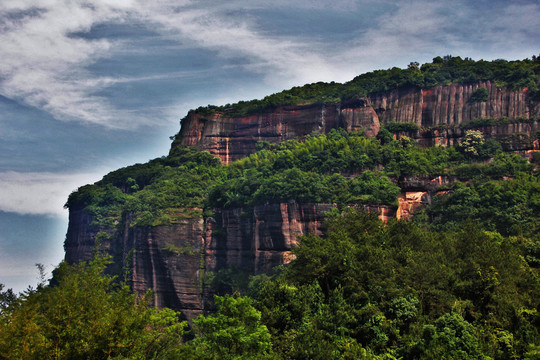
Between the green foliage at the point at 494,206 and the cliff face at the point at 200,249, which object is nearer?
the green foliage at the point at 494,206

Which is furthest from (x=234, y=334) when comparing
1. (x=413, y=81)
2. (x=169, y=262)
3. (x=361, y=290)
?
(x=413, y=81)

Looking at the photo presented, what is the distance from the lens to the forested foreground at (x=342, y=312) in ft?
81.4

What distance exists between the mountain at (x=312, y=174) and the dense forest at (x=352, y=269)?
306 mm

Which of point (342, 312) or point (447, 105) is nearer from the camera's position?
point (342, 312)

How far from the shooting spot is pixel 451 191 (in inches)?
2657

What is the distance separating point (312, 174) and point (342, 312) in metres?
36.2

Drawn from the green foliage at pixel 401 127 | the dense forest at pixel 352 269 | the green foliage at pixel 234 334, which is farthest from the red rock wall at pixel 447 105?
the green foliage at pixel 234 334

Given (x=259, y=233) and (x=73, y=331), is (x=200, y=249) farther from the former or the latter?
(x=73, y=331)

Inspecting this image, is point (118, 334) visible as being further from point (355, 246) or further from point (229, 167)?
point (229, 167)

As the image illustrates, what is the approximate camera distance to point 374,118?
84000mm

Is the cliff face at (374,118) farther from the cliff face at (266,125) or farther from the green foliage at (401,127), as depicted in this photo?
the green foliage at (401,127)

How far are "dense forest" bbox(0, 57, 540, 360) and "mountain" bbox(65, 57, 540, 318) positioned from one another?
12.0 inches

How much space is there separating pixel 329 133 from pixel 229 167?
15.0m

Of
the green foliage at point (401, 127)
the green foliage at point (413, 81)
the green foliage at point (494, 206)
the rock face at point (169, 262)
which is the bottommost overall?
the rock face at point (169, 262)
